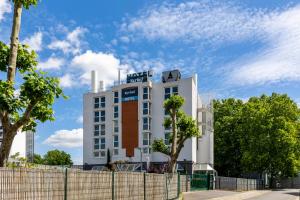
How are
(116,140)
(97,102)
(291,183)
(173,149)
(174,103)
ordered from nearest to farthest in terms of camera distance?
(173,149) → (174,103) → (116,140) → (291,183) → (97,102)

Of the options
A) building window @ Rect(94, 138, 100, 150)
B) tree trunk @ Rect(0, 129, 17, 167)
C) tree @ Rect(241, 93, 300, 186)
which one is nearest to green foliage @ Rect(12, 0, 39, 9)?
tree trunk @ Rect(0, 129, 17, 167)

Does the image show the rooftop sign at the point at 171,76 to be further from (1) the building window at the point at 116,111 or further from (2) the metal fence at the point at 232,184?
(2) the metal fence at the point at 232,184

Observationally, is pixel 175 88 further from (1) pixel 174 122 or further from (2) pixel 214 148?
(1) pixel 174 122

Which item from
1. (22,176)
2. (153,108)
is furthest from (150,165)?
(22,176)

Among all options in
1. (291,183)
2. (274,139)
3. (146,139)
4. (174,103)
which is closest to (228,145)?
(291,183)

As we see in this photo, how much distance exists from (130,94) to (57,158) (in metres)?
41.1

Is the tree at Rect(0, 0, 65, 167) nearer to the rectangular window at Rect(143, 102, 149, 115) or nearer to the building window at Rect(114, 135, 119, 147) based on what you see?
the rectangular window at Rect(143, 102, 149, 115)

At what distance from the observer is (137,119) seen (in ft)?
272

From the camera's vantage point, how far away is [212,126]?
3418 inches

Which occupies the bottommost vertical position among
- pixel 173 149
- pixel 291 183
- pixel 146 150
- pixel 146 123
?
pixel 291 183

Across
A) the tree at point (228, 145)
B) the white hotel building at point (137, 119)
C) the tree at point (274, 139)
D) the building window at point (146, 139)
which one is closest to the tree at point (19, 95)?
Result: the tree at point (274, 139)

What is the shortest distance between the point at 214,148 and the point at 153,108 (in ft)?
53.3

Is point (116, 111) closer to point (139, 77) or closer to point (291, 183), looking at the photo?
point (139, 77)

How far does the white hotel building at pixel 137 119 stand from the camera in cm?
8062
